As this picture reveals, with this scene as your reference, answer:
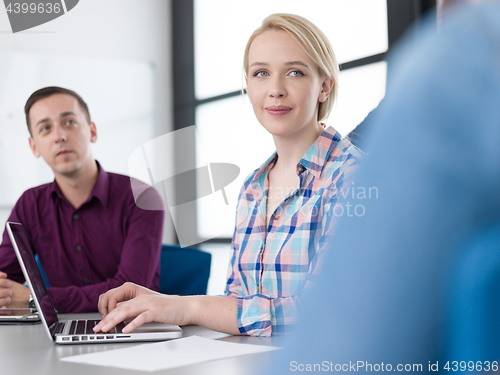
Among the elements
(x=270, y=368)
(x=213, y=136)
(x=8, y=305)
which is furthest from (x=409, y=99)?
(x=213, y=136)

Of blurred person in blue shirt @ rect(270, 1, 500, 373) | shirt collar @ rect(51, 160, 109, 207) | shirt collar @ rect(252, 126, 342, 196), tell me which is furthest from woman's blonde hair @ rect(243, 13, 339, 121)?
blurred person in blue shirt @ rect(270, 1, 500, 373)

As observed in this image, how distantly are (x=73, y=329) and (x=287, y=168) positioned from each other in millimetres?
733

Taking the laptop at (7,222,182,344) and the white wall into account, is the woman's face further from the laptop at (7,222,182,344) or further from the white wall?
the white wall

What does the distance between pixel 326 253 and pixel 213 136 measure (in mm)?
4376

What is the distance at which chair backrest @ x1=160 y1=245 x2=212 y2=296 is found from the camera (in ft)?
6.33

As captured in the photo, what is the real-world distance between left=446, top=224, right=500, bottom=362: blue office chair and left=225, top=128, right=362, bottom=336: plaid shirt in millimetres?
844

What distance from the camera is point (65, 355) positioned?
74 centimetres

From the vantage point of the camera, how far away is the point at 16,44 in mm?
4047

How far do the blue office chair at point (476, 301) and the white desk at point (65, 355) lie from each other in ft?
0.97

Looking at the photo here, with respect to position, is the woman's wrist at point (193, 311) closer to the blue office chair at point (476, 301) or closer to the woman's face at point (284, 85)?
the woman's face at point (284, 85)

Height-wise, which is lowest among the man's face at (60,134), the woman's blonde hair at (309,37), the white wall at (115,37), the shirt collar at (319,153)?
the shirt collar at (319,153)

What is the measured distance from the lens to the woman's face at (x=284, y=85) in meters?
1.31

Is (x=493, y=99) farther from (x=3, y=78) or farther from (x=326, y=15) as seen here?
(x=3, y=78)

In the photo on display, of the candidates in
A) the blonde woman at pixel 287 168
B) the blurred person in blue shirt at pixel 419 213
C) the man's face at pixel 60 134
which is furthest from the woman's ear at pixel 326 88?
the blurred person in blue shirt at pixel 419 213
